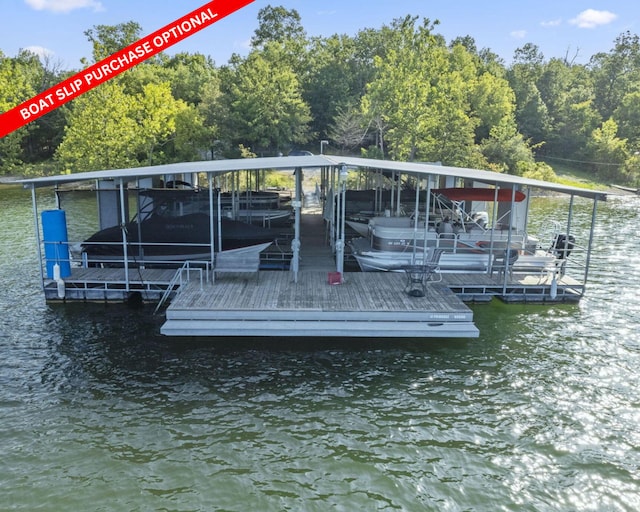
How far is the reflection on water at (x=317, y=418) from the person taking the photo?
20.8ft

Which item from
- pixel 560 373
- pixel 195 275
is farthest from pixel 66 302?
pixel 560 373

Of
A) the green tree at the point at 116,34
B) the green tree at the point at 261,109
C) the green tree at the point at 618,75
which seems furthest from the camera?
the green tree at the point at 618,75

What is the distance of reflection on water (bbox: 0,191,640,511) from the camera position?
6.35 m

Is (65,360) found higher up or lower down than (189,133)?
lower down

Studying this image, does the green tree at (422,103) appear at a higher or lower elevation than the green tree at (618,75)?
lower

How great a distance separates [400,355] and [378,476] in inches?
145

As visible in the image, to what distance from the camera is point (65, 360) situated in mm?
9734

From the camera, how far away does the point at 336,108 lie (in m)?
52.8

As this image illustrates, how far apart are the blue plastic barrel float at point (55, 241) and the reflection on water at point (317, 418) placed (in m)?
1.29

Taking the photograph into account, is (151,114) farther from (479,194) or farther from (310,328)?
(310,328)

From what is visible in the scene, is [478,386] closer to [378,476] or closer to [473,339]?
[473,339]

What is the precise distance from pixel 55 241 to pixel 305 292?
6.42 metres

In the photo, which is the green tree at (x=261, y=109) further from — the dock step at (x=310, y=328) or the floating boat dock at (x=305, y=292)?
the dock step at (x=310, y=328)

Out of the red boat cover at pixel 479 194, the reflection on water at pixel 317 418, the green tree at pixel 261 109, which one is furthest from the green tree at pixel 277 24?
the reflection on water at pixel 317 418
